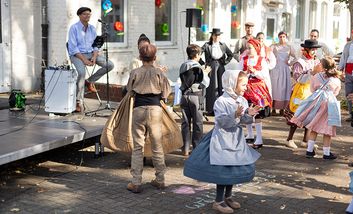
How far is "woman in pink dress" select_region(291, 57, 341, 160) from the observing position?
8172 millimetres

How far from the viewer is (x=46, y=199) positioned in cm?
629

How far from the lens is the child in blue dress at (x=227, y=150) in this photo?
18.9 ft

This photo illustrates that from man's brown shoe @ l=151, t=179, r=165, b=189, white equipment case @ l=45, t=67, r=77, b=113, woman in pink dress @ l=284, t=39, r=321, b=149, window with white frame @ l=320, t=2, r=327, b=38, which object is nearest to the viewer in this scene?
man's brown shoe @ l=151, t=179, r=165, b=189

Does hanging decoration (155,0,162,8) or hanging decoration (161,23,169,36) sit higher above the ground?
hanging decoration (155,0,162,8)

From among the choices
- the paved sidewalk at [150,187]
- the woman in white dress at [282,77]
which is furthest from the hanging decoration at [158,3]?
the paved sidewalk at [150,187]

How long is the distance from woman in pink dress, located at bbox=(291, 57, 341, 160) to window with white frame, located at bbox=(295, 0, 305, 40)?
57.4 feet

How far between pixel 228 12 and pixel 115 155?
11735 millimetres

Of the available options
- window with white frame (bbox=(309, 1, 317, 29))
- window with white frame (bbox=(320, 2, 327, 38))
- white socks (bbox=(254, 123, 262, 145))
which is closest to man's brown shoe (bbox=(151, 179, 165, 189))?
white socks (bbox=(254, 123, 262, 145))

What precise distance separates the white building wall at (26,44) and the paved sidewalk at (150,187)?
3.88m

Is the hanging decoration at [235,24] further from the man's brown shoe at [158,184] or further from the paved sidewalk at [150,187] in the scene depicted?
the man's brown shoe at [158,184]

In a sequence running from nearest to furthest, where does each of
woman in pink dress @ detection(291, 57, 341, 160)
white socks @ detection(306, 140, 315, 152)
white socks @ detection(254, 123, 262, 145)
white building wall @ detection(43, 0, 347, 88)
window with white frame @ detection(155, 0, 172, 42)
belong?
woman in pink dress @ detection(291, 57, 341, 160) → white socks @ detection(306, 140, 315, 152) → white socks @ detection(254, 123, 262, 145) → white building wall @ detection(43, 0, 347, 88) → window with white frame @ detection(155, 0, 172, 42)

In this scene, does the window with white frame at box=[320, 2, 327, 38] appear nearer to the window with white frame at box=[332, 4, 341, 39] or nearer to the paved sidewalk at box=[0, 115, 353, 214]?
the window with white frame at box=[332, 4, 341, 39]

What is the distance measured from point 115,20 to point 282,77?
5722 millimetres

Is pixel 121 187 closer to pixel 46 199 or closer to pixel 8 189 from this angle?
pixel 46 199
